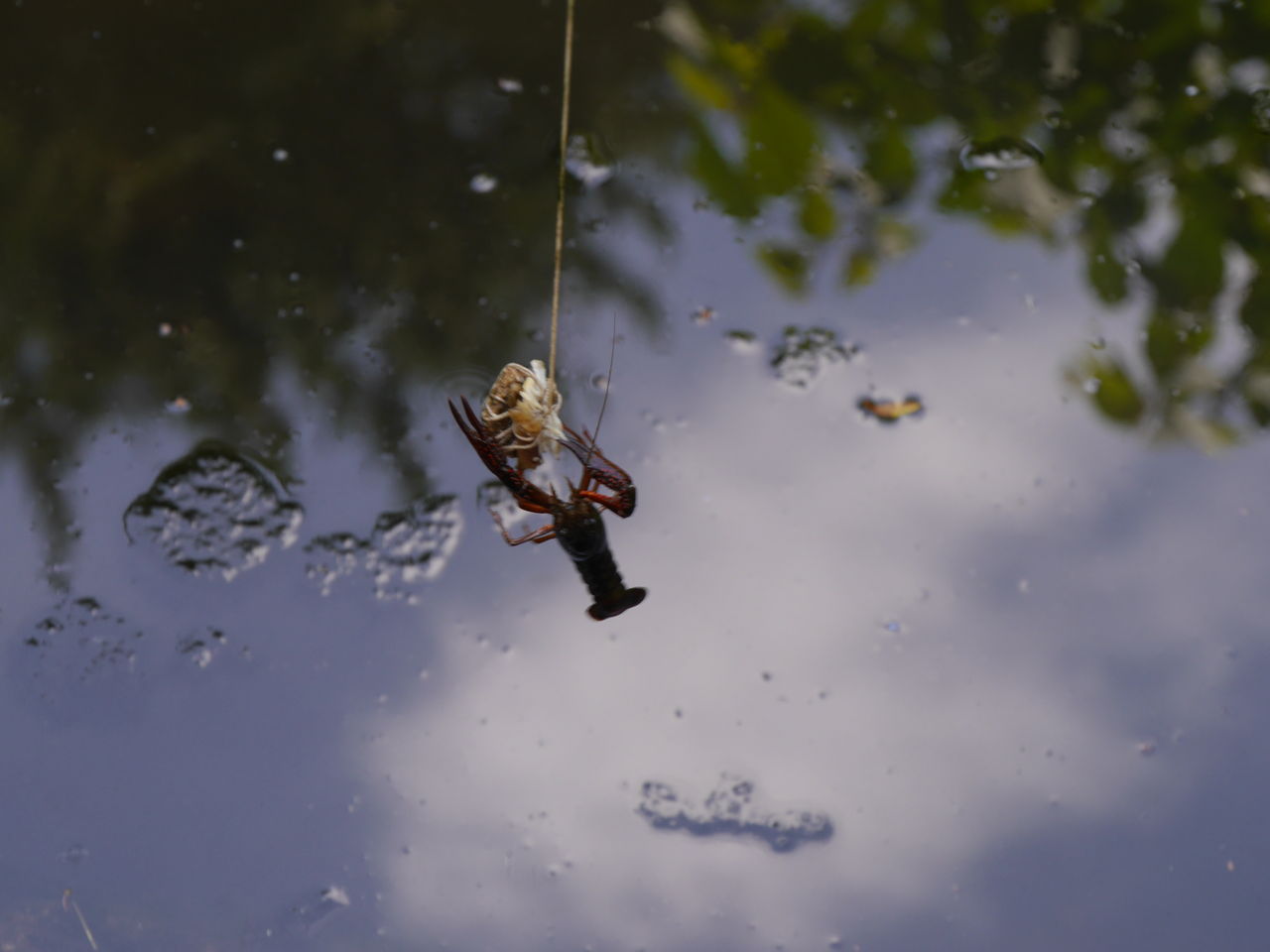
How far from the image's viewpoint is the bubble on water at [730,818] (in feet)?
10.3

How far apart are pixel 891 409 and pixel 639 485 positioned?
0.78 meters

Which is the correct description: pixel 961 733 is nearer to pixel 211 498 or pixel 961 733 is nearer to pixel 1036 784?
pixel 1036 784

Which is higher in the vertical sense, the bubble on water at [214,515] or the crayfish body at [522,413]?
the crayfish body at [522,413]

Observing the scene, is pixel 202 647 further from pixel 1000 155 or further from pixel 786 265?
pixel 1000 155

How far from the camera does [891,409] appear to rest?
3.52 m

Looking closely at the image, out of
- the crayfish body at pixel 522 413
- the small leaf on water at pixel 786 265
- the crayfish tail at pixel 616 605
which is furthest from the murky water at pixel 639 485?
the crayfish body at pixel 522 413

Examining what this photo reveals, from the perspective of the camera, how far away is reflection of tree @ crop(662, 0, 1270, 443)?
12.0 feet

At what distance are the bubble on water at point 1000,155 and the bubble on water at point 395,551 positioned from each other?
1979mm

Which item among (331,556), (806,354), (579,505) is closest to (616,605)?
(579,505)

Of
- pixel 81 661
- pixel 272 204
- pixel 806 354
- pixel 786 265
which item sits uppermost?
pixel 272 204

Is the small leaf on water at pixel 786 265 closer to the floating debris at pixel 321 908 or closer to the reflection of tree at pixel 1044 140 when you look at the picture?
the reflection of tree at pixel 1044 140

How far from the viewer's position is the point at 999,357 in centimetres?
359

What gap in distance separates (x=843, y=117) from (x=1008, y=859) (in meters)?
2.34

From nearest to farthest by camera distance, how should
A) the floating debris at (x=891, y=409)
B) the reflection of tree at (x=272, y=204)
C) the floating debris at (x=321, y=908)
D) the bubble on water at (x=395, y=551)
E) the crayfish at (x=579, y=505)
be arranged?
the crayfish at (x=579, y=505)
the floating debris at (x=321, y=908)
the bubble on water at (x=395, y=551)
the floating debris at (x=891, y=409)
the reflection of tree at (x=272, y=204)
